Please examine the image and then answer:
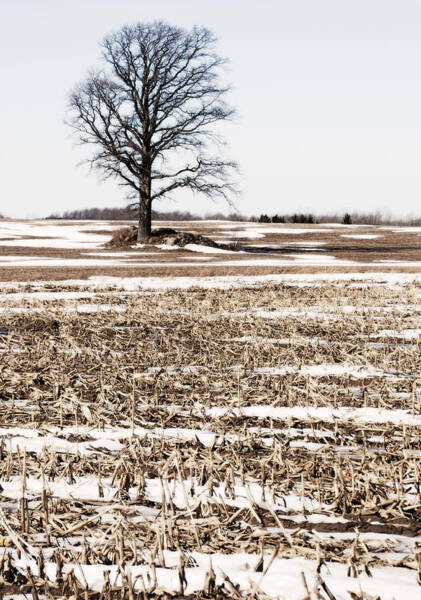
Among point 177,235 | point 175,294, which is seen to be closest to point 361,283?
point 175,294

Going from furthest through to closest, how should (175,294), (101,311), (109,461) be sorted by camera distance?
(175,294)
(101,311)
(109,461)

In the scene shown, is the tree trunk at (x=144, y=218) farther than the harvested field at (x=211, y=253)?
Yes

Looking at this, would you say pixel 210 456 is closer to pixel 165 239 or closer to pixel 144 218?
pixel 165 239

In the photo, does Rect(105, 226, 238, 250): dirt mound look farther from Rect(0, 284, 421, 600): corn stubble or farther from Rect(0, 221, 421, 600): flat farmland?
Rect(0, 284, 421, 600): corn stubble

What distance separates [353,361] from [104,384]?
9.74 feet

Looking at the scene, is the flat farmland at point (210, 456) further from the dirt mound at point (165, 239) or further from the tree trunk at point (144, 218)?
the tree trunk at point (144, 218)

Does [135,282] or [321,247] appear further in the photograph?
[321,247]

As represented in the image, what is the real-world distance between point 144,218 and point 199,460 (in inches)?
1421

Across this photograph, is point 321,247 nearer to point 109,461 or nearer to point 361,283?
point 361,283

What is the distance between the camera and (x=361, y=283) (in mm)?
19734

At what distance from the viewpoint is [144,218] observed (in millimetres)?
39906

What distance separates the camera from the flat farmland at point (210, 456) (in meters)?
3.03

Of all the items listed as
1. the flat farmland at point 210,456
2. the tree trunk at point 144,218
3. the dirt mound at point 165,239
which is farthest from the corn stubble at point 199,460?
the tree trunk at point 144,218

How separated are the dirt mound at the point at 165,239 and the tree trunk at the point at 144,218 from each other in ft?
1.24
